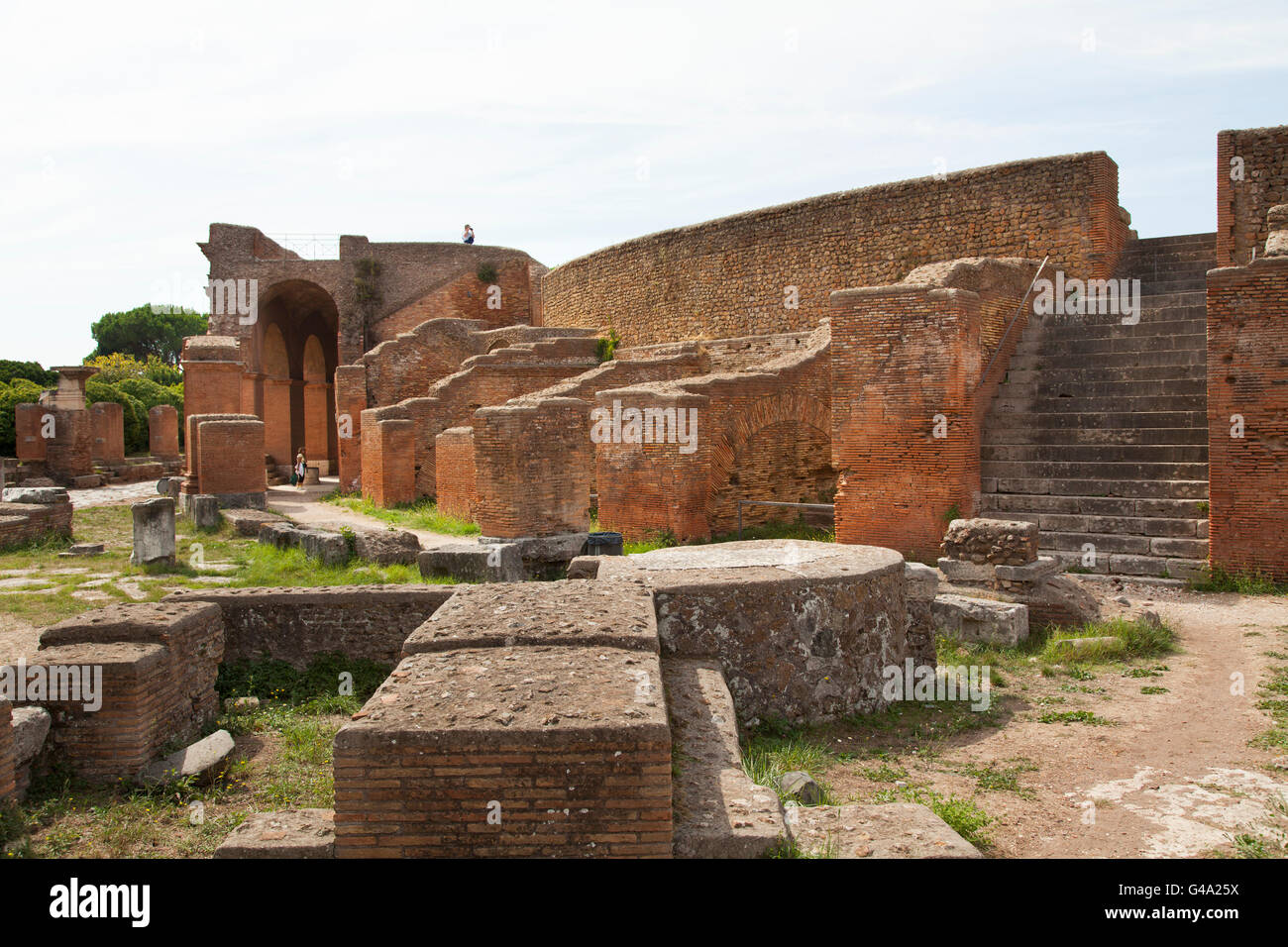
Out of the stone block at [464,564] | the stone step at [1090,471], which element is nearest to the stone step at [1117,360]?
the stone step at [1090,471]

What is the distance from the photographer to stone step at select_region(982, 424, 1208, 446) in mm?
10734

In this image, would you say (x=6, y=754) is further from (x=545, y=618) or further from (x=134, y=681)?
(x=545, y=618)

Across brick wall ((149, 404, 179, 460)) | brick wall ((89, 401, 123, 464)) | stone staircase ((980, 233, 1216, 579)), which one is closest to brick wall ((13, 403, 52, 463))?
brick wall ((89, 401, 123, 464))

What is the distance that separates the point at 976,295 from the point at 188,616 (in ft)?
31.4

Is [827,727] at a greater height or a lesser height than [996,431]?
lesser

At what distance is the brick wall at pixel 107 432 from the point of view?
2609 centimetres

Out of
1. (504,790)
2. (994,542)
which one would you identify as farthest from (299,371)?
(504,790)

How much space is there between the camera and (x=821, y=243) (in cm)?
1791

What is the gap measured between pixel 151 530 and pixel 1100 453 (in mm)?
11125

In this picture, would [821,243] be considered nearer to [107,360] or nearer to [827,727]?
[827,727]

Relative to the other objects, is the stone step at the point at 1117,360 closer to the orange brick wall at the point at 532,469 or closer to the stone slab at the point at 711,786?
the orange brick wall at the point at 532,469

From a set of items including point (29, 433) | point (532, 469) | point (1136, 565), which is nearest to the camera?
point (1136, 565)

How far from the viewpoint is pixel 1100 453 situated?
1107 cm
